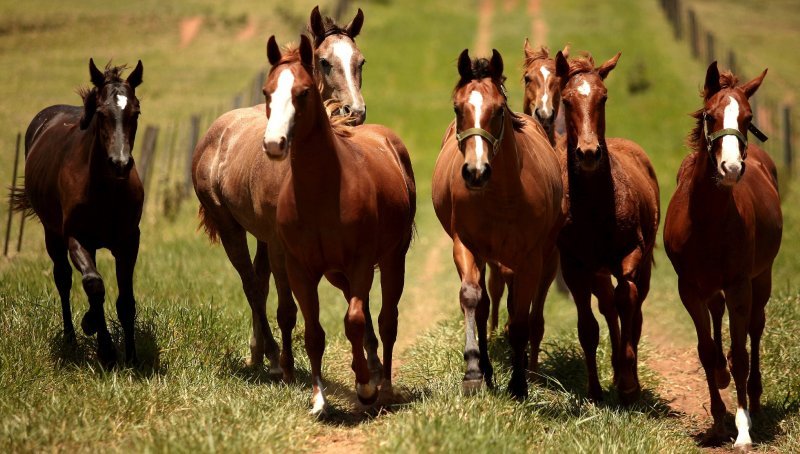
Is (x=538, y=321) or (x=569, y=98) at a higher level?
(x=569, y=98)

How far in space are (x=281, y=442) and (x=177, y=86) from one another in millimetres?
26213

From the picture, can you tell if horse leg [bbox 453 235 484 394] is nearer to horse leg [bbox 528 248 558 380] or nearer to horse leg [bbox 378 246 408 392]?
horse leg [bbox 378 246 408 392]

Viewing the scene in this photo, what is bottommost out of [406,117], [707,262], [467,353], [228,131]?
[467,353]

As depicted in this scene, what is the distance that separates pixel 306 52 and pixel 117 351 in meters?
2.94

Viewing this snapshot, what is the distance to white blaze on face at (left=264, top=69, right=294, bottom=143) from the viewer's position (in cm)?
560

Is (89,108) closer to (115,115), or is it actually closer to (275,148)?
(115,115)

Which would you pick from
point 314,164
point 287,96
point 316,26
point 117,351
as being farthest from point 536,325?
point 117,351

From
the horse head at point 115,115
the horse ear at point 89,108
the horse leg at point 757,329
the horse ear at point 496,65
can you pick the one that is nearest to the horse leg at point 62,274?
the horse ear at point 89,108

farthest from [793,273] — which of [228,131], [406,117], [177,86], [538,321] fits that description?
[177,86]

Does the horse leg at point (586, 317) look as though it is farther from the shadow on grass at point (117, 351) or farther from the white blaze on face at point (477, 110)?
the shadow on grass at point (117, 351)

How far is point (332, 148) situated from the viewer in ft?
20.2

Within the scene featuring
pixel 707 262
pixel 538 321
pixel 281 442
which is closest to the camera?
pixel 281 442

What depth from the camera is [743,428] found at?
6.41m

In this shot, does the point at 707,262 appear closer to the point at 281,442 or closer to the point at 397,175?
the point at 397,175
